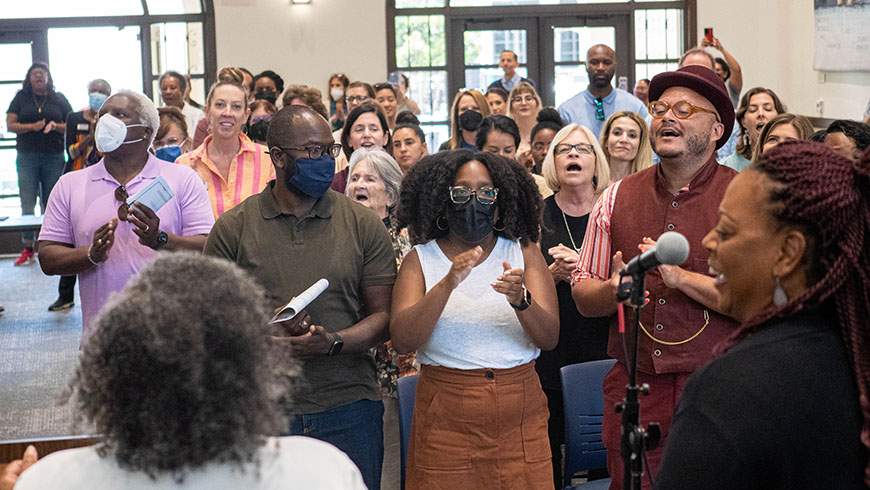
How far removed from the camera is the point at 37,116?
10148mm

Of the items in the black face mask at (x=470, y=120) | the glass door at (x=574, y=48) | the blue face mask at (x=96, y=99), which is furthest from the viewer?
the glass door at (x=574, y=48)

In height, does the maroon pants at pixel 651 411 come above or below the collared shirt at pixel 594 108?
below

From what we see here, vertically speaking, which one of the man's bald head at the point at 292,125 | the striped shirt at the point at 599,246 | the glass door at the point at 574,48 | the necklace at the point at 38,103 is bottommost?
the striped shirt at the point at 599,246

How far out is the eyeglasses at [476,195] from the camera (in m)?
2.92

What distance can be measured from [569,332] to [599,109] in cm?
316

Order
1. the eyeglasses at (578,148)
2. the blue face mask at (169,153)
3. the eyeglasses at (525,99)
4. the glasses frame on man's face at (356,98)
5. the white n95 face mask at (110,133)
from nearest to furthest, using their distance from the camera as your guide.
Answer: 1. the white n95 face mask at (110,133)
2. the eyeglasses at (578,148)
3. the blue face mask at (169,153)
4. the eyeglasses at (525,99)
5. the glasses frame on man's face at (356,98)

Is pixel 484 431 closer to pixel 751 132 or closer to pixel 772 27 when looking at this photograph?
pixel 751 132

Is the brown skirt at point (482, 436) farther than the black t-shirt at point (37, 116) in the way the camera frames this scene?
No

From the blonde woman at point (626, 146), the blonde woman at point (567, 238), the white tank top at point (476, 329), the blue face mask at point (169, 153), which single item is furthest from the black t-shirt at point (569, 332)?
the blue face mask at point (169, 153)

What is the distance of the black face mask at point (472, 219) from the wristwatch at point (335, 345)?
53cm

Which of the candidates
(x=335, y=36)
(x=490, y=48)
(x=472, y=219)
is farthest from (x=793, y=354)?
(x=490, y=48)

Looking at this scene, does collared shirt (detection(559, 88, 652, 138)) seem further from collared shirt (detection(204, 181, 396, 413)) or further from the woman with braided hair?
the woman with braided hair

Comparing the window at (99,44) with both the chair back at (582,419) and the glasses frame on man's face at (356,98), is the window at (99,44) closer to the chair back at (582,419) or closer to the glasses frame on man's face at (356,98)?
the glasses frame on man's face at (356,98)

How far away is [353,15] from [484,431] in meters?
9.56
